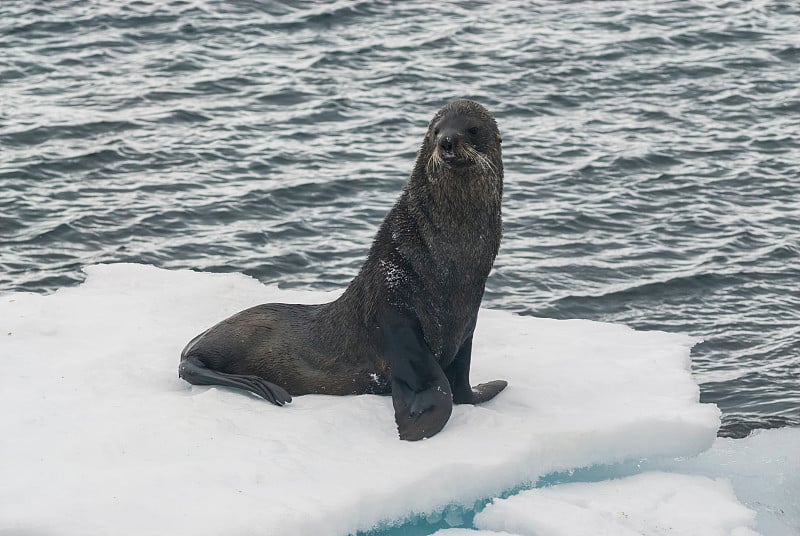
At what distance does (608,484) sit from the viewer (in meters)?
7.19

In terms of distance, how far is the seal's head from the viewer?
24.0 ft

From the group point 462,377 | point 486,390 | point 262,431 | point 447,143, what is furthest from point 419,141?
point 262,431

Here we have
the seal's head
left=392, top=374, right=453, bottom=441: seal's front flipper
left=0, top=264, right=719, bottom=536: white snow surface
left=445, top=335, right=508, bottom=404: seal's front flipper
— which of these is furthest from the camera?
left=445, top=335, right=508, bottom=404: seal's front flipper

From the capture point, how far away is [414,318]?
754 cm

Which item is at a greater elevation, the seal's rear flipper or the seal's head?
the seal's head

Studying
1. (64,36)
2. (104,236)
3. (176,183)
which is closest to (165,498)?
(104,236)

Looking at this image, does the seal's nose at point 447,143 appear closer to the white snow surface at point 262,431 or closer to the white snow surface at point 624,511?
the white snow surface at point 262,431

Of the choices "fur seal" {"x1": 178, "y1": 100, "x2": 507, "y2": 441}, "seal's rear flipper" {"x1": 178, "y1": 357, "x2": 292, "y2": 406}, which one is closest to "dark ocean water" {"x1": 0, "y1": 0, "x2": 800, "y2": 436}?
"fur seal" {"x1": 178, "y1": 100, "x2": 507, "y2": 441}

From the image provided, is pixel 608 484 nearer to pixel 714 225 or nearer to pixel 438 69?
pixel 714 225

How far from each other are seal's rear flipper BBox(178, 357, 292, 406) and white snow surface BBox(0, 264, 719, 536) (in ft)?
0.18

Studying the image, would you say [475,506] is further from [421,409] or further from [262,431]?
[262,431]

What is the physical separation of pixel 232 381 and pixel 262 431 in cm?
69

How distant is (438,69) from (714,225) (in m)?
5.89

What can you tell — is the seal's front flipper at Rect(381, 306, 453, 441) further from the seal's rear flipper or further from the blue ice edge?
the seal's rear flipper
